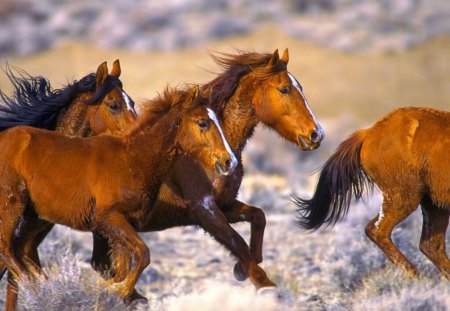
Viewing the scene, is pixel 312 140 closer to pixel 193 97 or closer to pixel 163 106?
pixel 193 97

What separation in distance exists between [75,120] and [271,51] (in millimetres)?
27061

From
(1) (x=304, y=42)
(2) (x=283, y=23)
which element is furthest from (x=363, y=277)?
(2) (x=283, y=23)

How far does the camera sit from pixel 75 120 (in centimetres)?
999

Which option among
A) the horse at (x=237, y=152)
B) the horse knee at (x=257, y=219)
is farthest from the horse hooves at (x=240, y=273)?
the horse knee at (x=257, y=219)

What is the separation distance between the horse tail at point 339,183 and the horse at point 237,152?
823 mm

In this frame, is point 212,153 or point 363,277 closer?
point 212,153

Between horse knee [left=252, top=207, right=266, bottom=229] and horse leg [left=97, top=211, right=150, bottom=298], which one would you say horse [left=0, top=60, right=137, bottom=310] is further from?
horse leg [left=97, top=211, right=150, bottom=298]

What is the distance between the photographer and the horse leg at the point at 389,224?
9.99m

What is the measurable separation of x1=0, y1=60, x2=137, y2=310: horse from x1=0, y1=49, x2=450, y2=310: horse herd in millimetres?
12

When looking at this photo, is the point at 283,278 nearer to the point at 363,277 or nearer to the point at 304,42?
the point at 363,277

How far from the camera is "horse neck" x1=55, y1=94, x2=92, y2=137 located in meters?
9.94

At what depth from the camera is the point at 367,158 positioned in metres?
10.2

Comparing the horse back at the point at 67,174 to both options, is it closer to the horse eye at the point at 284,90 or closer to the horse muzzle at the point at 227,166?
the horse muzzle at the point at 227,166

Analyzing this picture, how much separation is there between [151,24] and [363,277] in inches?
1365
